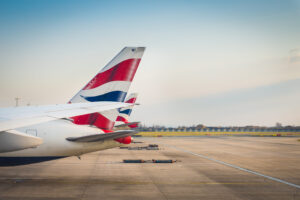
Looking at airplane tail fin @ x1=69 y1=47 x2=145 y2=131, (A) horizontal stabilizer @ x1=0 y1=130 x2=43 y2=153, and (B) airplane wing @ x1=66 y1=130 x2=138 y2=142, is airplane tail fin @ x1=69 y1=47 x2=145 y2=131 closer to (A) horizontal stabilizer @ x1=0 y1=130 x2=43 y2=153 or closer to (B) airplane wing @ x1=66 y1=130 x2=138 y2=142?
(B) airplane wing @ x1=66 y1=130 x2=138 y2=142

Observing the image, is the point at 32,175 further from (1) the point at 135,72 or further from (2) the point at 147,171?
(1) the point at 135,72

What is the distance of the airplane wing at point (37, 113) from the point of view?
20.9 feet

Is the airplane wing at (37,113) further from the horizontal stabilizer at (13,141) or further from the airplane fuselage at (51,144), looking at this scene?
the airplane fuselage at (51,144)

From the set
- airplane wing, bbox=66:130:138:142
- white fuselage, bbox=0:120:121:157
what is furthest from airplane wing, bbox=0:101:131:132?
white fuselage, bbox=0:120:121:157

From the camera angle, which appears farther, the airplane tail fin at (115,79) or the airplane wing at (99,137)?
the airplane tail fin at (115,79)

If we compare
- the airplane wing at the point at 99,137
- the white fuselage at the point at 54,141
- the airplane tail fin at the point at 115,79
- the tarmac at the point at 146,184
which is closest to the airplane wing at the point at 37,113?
the airplane wing at the point at 99,137

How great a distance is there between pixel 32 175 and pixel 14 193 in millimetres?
5083

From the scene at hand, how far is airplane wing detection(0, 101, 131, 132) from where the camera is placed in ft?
20.9

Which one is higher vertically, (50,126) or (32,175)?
(50,126)

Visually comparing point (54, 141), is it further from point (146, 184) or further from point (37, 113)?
point (146, 184)

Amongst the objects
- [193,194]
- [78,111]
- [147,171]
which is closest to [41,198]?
[78,111]

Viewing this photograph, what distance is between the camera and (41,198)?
11.2m

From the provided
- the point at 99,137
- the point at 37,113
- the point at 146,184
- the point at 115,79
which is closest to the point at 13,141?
the point at 37,113

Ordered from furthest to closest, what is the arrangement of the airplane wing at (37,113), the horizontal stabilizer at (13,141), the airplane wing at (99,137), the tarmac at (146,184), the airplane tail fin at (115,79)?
the airplane tail fin at (115,79), the tarmac at (146,184), the airplane wing at (99,137), the horizontal stabilizer at (13,141), the airplane wing at (37,113)
